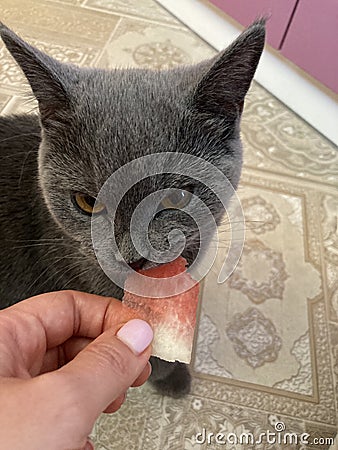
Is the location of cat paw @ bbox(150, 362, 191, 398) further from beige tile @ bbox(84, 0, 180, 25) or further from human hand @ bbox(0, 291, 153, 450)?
beige tile @ bbox(84, 0, 180, 25)

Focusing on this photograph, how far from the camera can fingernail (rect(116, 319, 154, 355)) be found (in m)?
0.64

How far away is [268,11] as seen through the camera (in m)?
1.58

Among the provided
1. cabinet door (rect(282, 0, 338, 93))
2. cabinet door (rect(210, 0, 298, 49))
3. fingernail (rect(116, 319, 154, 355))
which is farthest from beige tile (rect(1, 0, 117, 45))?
fingernail (rect(116, 319, 154, 355))

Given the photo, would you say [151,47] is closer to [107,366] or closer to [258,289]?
[258,289]

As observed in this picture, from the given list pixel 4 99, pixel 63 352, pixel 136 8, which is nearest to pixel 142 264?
pixel 63 352

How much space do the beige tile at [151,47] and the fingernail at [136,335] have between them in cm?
132

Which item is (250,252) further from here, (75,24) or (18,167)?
(75,24)

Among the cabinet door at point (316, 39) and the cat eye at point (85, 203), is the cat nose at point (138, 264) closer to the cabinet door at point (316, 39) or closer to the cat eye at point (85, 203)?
the cat eye at point (85, 203)

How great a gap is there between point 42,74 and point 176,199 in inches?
11.0

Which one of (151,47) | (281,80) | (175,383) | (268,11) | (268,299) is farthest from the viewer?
(151,47)

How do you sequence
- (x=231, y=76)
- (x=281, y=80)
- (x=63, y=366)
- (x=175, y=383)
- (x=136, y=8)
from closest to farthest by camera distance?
(x=63, y=366)
(x=231, y=76)
(x=175, y=383)
(x=281, y=80)
(x=136, y=8)

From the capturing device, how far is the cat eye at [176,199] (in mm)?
749

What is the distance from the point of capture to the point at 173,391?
1115 mm

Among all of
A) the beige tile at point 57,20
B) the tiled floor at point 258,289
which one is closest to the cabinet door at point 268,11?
the tiled floor at point 258,289
